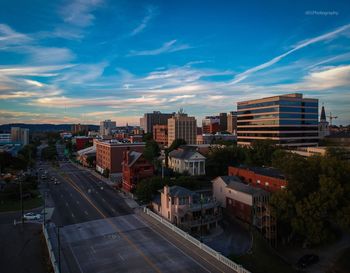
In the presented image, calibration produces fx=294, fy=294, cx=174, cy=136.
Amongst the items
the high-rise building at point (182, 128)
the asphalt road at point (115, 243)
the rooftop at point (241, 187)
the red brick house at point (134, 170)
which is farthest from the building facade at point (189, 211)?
the high-rise building at point (182, 128)

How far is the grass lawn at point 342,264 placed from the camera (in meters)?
36.1

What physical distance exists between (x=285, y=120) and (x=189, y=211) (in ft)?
265

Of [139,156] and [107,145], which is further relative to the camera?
[107,145]

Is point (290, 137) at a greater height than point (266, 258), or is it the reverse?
point (290, 137)

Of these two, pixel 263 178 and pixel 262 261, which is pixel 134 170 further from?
pixel 262 261

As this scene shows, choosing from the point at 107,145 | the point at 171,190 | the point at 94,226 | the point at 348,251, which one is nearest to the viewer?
the point at 348,251

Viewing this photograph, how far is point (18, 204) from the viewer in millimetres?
59500

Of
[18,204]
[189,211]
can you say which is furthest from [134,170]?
[189,211]

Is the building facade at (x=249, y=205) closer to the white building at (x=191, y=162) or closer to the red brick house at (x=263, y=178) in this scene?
the red brick house at (x=263, y=178)

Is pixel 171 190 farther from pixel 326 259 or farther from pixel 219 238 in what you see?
pixel 326 259

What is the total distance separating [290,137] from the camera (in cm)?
11494

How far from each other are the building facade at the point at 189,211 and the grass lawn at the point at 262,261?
8178mm

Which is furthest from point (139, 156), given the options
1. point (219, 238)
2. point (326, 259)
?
point (326, 259)

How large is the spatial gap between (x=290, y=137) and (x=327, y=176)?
7714cm
